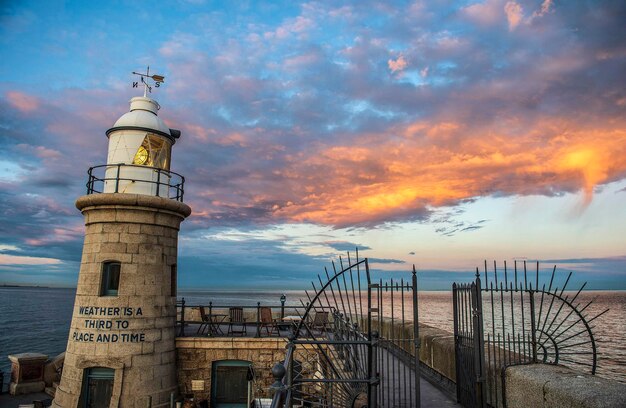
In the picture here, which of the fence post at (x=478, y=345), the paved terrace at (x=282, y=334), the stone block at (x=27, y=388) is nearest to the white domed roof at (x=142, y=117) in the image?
the paved terrace at (x=282, y=334)

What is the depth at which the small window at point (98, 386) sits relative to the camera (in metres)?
12.8

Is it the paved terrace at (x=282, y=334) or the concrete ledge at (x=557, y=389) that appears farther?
the paved terrace at (x=282, y=334)

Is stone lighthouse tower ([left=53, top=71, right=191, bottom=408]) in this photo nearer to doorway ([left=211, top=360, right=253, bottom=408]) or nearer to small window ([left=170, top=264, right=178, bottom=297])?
small window ([left=170, top=264, right=178, bottom=297])

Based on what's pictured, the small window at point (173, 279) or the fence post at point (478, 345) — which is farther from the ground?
the small window at point (173, 279)

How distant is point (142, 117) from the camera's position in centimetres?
1408

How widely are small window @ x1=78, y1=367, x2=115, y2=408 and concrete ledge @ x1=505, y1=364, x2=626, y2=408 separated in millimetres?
11395

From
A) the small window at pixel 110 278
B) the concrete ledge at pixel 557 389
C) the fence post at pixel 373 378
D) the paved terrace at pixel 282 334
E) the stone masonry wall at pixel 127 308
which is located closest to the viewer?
the concrete ledge at pixel 557 389

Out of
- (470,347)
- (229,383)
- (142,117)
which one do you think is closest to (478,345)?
(470,347)

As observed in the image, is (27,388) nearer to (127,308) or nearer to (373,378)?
(127,308)

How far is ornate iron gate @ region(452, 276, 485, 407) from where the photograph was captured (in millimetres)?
7445

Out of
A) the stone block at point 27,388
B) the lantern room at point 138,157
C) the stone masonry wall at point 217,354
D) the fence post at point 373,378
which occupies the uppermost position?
the lantern room at point 138,157

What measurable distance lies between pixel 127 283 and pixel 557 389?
11897 mm

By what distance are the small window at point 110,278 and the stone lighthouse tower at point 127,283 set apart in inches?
1.1

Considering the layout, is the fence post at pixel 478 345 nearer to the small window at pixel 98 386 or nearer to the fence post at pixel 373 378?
the fence post at pixel 373 378
